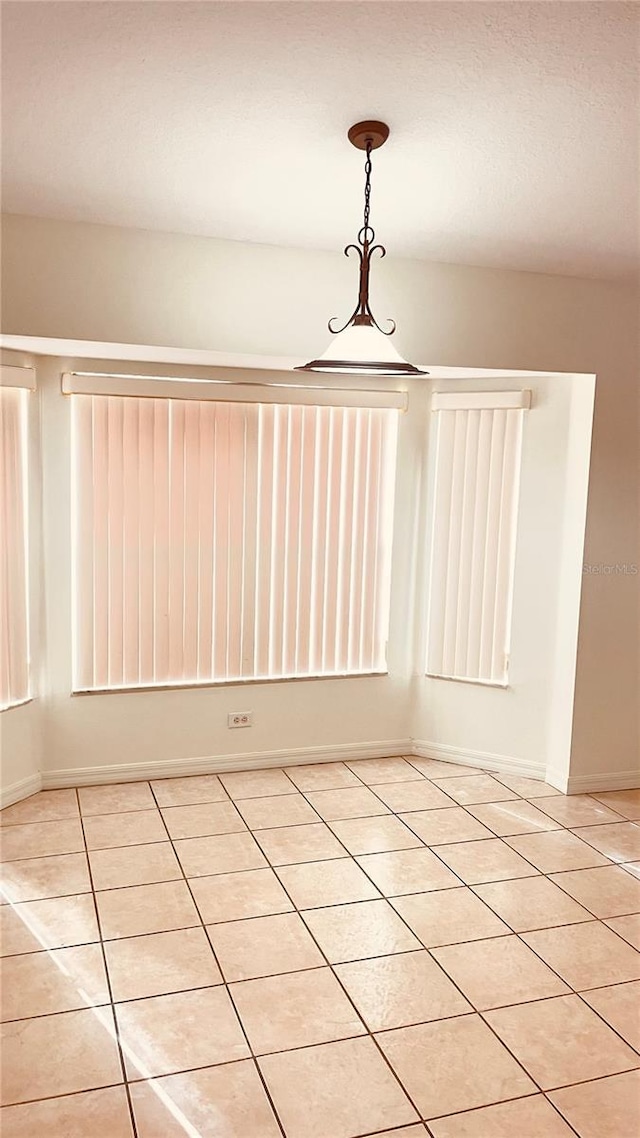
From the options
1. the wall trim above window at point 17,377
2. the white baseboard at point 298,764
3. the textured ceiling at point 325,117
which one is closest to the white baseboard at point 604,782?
the white baseboard at point 298,764

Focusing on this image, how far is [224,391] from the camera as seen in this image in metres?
4.40

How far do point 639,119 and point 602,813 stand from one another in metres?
3.25

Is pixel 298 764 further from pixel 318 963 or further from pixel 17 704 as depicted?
pixel 318 963

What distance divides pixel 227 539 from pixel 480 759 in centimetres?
193

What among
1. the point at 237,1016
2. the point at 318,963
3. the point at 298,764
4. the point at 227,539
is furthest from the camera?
the point at 298,764

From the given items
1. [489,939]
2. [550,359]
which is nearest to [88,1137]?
[489,939]

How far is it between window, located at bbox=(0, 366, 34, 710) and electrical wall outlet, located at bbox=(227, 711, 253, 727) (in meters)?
1.10

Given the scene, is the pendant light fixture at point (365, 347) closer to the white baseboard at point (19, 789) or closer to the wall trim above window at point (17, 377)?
the wall trim above window at point (17, 377)

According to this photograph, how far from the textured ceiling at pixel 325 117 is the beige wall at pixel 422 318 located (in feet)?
0.49

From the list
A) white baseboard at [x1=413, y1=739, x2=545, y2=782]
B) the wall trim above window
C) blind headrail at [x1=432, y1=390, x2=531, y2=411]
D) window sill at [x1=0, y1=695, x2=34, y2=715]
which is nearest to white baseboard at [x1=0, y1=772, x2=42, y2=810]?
window sill at [x1=0, y1=695, x2=34, y2=715]

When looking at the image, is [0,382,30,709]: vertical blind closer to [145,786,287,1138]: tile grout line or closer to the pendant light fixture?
[145,786,287,1138]: tile grout line

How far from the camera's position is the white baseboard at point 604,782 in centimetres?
458

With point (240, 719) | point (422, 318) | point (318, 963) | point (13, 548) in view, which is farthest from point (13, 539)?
point (318, 963)

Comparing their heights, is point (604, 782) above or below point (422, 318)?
below
